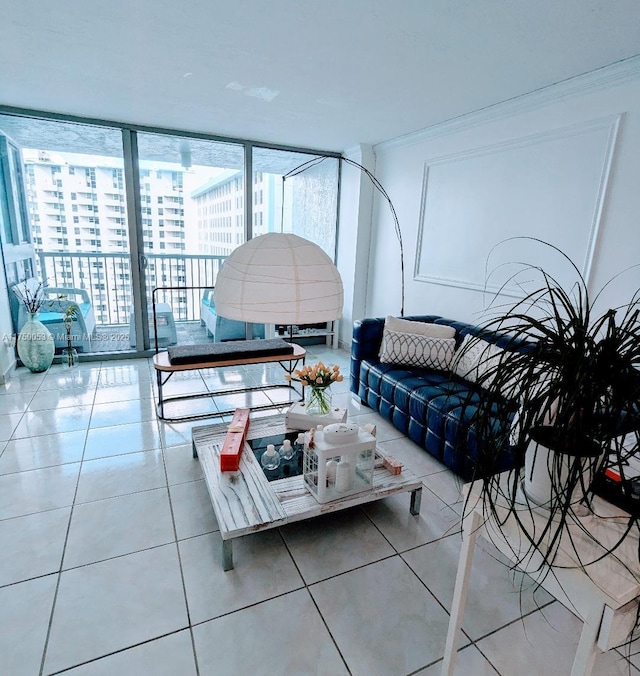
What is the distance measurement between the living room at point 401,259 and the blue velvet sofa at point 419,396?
144 millimetres

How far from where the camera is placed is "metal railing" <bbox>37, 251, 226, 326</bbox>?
13.8 ft

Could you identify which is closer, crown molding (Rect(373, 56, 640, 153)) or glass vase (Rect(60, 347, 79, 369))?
crown molding (Rect(373, 56, 640, 153))

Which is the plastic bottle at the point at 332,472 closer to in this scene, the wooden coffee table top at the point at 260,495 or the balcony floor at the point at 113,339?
the wooden coffee table top at the point at 260,495

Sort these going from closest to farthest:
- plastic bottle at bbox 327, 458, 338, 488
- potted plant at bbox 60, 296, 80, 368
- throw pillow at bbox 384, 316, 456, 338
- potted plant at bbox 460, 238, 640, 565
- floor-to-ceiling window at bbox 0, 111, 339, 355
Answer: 1. potted plant at bbox 460, 238, 640, 565
2. plastic bottle at bbox 327, 458, 338, 488
3. throw pillow at bbox 384, 316, 456, 338
4. floor-to-ceiling window at bbox 0, 111, 339, 355
5. potted plant at bbox 60, 296, 80, 368

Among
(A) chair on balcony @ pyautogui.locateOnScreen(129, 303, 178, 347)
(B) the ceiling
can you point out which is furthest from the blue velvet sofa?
(A) chair on balcony @ pyautogui.locateOnScreen(129, 303, 178, 347)

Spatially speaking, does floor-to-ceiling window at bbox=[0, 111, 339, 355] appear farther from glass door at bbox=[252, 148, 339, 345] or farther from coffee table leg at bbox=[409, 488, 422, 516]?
coffee table leg at bbox=[409, 488, 422, 516]

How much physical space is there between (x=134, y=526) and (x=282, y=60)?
8.87 ft

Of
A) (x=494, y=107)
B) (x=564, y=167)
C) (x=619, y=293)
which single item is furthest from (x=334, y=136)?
(x=619, y=293)

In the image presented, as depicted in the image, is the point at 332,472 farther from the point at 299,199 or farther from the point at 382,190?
the point at 299,199

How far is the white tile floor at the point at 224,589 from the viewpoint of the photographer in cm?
136

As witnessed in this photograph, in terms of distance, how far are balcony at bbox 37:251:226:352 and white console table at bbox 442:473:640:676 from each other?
13.1 ft

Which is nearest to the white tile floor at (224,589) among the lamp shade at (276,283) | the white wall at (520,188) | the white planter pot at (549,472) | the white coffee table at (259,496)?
the white coffee table at (259,496)

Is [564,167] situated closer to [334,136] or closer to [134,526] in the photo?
[334,136]

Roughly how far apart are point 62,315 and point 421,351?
3676mm
